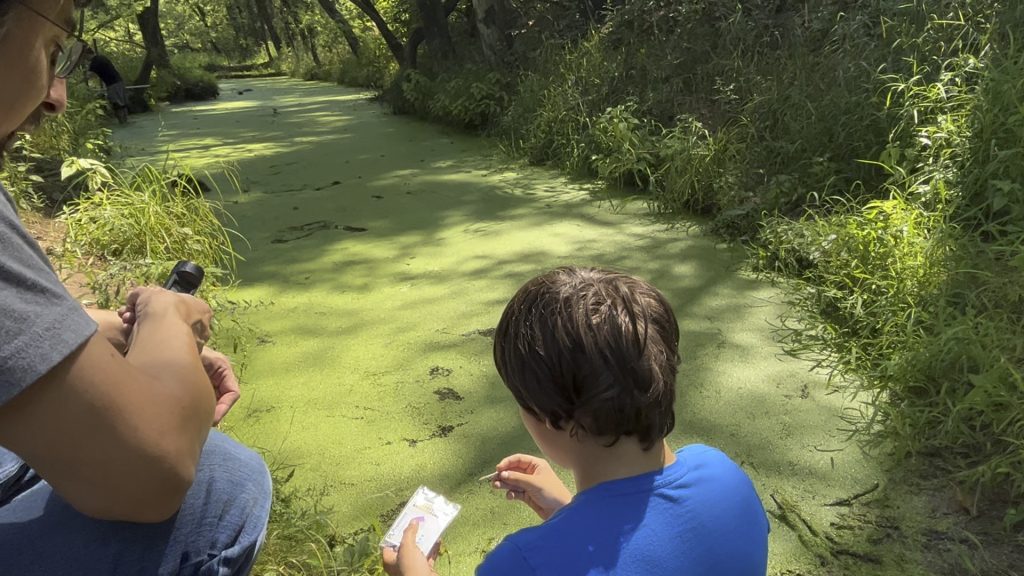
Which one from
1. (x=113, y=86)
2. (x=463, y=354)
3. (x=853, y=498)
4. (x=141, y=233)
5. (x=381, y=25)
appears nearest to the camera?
(x=853, y=498)

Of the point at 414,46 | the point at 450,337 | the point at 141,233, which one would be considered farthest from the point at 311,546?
the point at 414,46

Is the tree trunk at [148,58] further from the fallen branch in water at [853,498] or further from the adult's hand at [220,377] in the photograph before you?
the fallen branch in water at [853,498]

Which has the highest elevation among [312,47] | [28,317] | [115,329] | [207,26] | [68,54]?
[68,54]

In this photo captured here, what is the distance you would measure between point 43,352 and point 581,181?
3.77 m

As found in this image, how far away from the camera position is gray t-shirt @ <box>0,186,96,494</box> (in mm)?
580

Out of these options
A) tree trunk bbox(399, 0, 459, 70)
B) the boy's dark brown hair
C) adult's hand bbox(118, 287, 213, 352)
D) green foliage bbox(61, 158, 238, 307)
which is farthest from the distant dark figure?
the boy's dark brown hair

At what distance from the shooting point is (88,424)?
0.62 meters

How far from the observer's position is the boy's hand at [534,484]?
3.61 feet

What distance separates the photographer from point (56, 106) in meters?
0.82

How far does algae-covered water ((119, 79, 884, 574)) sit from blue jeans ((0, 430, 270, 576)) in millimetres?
605

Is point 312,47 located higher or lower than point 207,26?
lower

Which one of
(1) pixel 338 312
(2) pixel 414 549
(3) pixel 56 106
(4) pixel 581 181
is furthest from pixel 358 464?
(4) pixel 581 181

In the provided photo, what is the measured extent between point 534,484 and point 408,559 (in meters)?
0.22

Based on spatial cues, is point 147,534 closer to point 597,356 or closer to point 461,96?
point 597,356
